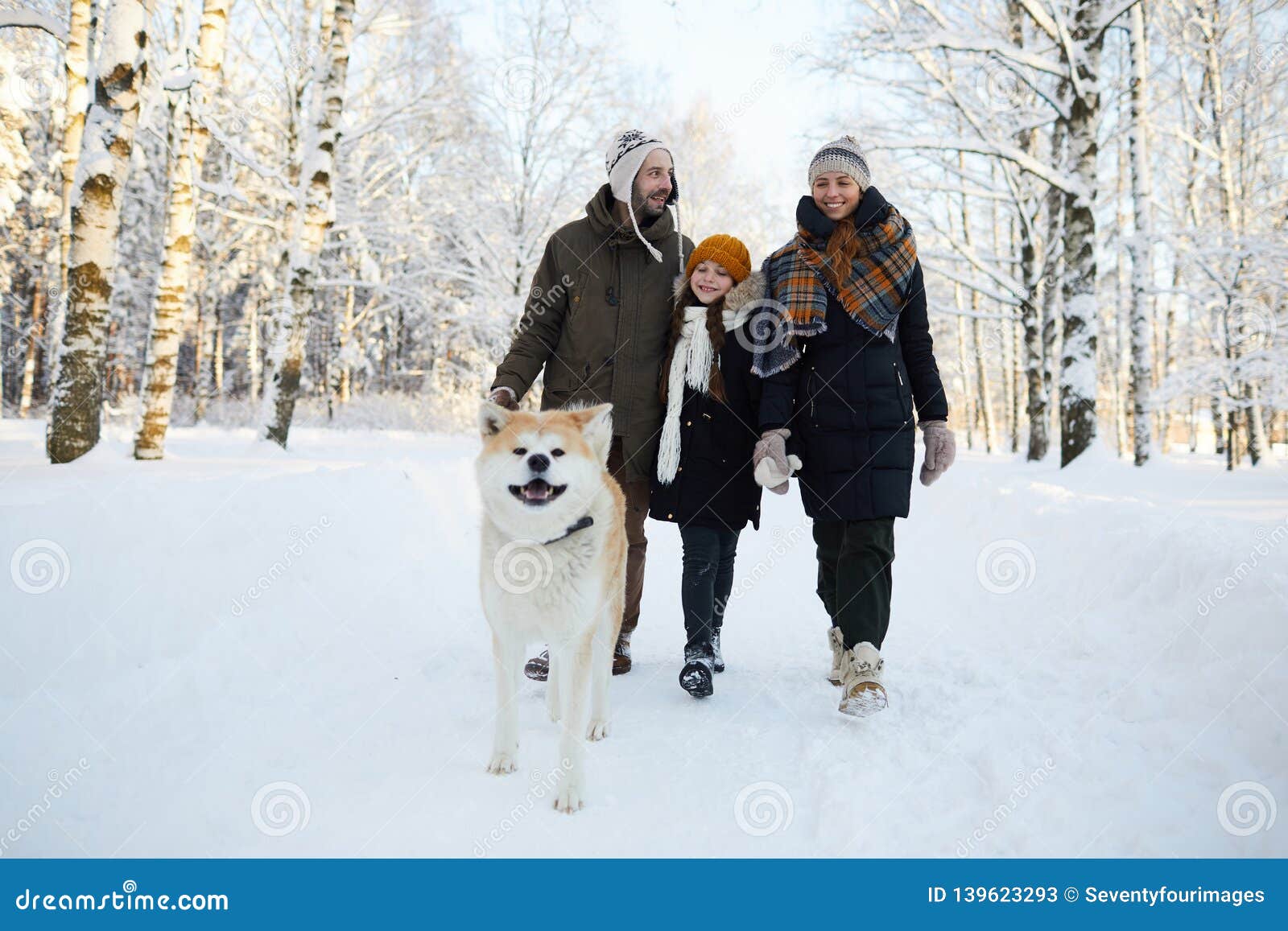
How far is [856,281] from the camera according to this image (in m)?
3.04

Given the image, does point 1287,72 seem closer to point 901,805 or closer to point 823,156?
point 823,156

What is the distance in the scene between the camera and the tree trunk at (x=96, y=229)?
475cm

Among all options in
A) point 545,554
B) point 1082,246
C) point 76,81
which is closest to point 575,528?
point 545,554

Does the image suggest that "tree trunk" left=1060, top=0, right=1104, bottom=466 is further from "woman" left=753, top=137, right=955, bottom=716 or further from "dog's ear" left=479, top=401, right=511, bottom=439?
"dog's ear" left=479, top=401, right=511, bottom=439

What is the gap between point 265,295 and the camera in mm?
21875

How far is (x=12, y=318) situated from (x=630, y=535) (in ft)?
97.8

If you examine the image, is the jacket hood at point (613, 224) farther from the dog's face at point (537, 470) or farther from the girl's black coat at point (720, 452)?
the dog's face at point (537, 470)
